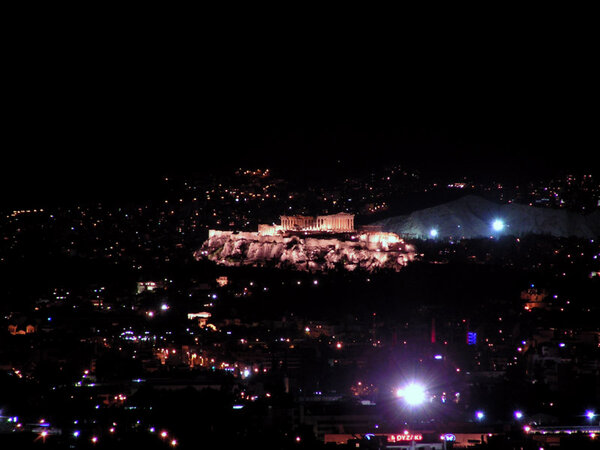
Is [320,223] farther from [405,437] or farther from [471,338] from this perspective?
[405,437]

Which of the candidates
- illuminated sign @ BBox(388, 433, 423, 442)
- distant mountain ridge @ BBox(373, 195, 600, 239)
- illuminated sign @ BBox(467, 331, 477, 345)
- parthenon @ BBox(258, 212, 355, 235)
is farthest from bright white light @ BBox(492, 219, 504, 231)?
illuminated sign @ BBox(388, 433, 423, 442)

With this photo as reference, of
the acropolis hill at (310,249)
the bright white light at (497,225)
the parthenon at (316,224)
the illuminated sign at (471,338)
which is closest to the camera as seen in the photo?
the illuminated sign at (471,338)

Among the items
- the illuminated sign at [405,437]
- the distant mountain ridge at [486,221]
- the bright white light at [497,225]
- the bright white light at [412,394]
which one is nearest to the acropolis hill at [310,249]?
the distant mountain ridge at [486,221]

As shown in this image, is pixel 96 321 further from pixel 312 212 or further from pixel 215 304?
pixel 312 212

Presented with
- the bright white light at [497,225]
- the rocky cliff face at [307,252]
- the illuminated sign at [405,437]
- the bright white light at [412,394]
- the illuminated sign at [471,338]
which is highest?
the bright white light at [497,225]

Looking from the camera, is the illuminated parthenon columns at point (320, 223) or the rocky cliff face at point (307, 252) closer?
the rocky cliff face at point (307, 252)

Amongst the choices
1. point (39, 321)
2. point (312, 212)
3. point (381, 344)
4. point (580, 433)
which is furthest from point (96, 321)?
point (312, 212)

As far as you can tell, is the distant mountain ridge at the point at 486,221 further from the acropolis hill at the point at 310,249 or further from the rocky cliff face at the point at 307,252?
the rocky cliff face at the point at 307,252
